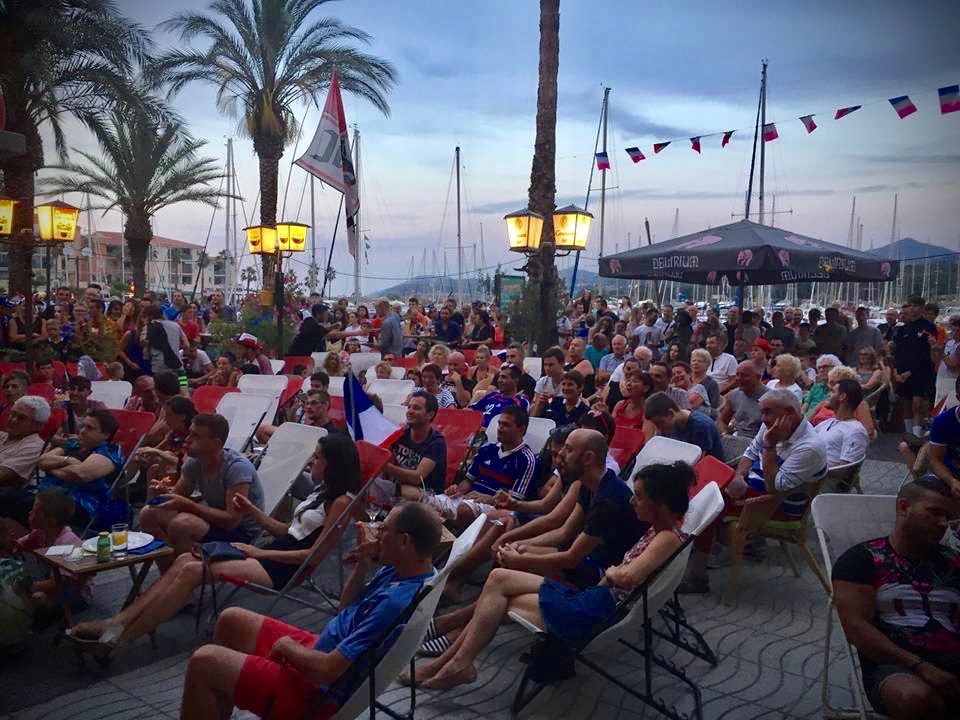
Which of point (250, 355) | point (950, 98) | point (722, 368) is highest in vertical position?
point (950, 98)

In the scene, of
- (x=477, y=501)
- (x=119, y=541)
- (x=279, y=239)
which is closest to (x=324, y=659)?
(x=119, y=541)

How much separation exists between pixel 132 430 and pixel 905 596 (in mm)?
5380

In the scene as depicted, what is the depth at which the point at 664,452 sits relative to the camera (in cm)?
517

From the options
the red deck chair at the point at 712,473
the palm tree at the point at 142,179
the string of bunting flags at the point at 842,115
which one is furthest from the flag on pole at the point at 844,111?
the palm tree at the point at 142,179

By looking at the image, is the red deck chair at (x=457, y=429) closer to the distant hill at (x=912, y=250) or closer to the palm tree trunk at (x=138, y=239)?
the distant hill at (x=912, y=250)

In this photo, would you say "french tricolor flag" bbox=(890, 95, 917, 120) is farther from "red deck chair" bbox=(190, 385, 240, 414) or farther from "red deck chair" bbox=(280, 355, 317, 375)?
"red deck chair" bbox=(190, 385, 240, 414)

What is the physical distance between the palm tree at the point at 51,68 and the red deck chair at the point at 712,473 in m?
10.8

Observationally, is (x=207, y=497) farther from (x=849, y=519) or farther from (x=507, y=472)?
(x=849, y=519)

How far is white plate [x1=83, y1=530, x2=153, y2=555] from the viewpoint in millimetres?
4076

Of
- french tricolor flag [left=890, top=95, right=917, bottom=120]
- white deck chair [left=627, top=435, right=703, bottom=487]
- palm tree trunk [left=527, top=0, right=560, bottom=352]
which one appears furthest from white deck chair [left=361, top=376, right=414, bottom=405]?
french tricolor flag [left=890, top=95, right=917, bottom=120]

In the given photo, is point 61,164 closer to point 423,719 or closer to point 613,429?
point 613,429

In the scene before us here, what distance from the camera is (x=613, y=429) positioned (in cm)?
605

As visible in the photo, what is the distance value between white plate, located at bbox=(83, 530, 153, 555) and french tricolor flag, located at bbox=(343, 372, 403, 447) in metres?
1.76

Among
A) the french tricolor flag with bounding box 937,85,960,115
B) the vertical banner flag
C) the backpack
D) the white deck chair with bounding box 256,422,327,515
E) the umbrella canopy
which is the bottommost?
the backpack
